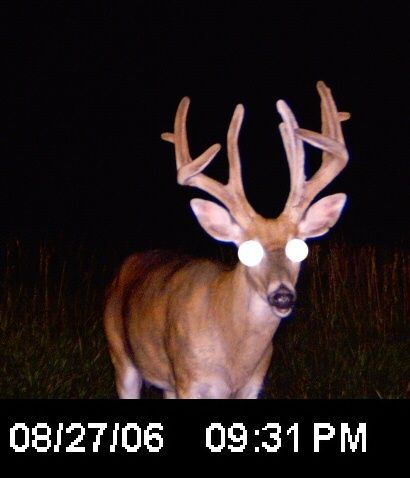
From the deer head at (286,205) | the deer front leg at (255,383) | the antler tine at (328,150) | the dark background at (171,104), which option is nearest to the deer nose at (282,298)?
the deer head at (286,205)

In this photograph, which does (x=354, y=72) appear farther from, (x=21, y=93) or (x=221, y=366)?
(x=221, y=366)

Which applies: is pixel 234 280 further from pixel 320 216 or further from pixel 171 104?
pixel 171 104

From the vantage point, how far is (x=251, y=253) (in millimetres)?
5770

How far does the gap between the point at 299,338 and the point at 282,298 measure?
330 cm

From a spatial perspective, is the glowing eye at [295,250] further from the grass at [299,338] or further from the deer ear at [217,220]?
the grass at [299,338]

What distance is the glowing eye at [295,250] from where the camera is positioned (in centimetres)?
568

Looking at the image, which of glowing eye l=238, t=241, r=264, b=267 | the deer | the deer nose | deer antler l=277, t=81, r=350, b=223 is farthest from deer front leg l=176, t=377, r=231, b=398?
deer antler l=277, t=81, r=350, b=223

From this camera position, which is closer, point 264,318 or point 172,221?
point 264,318

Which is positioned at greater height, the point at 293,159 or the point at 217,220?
the point at 293,159

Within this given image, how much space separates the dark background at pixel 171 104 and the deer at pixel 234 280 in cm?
956

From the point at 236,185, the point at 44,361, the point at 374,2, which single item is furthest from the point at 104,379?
the point at 374,2

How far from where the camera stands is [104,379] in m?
7.89

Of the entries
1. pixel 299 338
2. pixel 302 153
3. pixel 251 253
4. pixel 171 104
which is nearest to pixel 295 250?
pixel 251 253

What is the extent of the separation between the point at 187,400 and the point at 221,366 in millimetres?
289
